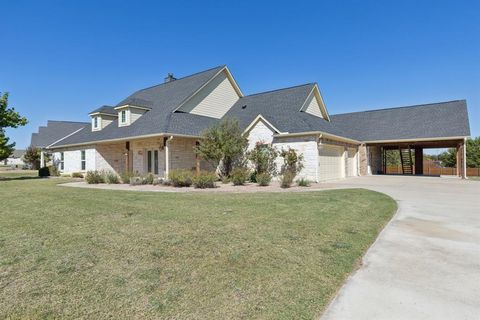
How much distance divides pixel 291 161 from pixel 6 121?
23.4 meters

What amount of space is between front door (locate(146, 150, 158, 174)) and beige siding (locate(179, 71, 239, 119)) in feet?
12.7

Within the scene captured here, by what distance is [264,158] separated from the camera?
56.9 ft

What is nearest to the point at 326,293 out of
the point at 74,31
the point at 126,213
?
the point at 126,213

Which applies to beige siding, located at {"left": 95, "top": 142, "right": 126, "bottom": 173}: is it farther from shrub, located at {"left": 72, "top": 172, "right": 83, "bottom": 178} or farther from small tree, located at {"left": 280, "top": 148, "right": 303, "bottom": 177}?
small tree, located at {"left": 280, "top": 148, "right": 303, "bottom": 177}

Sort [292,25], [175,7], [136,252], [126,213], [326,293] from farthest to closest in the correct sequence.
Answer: [292,25]
[175,7]
[126,213]
[136,252]
[326,293]

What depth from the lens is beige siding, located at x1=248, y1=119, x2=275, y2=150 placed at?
17781 mm

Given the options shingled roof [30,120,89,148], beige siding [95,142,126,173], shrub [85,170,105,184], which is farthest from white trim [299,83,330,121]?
shingled roof [30,120,89,148]

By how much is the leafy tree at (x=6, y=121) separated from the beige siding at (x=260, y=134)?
65.3ft

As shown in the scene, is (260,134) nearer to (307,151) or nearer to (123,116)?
(307,151)

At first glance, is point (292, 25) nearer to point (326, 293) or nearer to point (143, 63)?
point (143, 63)

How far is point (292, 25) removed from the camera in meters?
17.7

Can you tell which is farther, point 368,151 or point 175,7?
point 368,151

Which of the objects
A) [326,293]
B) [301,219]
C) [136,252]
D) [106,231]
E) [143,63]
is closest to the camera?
[326,293]

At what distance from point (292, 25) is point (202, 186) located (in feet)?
40.0
